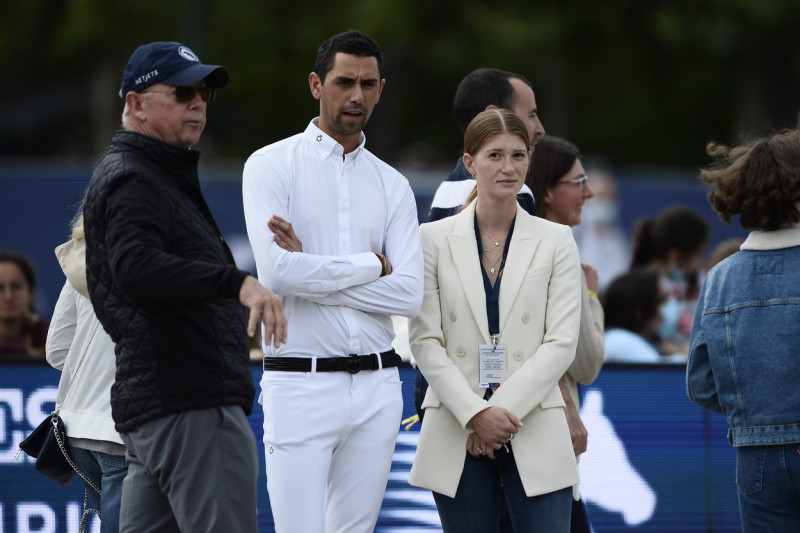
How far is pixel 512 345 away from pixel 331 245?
80 cm

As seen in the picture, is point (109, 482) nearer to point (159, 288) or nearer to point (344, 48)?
point (159, 288)

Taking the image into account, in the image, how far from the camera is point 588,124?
92.3ft

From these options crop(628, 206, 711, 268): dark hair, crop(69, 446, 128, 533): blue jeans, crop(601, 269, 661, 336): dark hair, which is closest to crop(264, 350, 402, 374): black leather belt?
crop(69, 446, 128, 533): blue jeans

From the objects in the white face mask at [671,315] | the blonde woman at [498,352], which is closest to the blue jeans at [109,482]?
the blonde woman at [498,352]

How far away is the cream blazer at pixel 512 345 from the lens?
15.0 feet

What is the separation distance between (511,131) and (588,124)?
23.8 m

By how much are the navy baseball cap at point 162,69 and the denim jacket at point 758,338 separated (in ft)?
6.58

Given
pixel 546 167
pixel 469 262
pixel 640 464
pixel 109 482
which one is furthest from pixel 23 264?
pixel 640 464

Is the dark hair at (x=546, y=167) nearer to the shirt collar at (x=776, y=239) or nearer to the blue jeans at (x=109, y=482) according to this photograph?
the shirt collar at (x=776, y=239)

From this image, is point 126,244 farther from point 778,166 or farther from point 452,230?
point 778,166

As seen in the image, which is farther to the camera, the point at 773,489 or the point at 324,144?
the point at 324,144

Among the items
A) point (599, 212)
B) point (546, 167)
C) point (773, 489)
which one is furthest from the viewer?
point (599, 212)

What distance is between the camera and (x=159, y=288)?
3861 mm

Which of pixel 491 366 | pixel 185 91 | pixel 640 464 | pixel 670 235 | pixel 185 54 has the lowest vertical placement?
pixel 640 464
